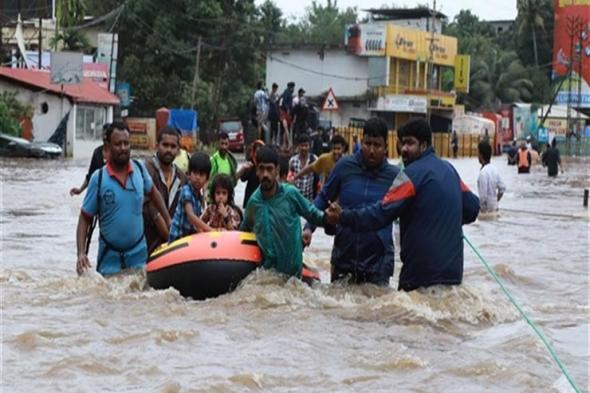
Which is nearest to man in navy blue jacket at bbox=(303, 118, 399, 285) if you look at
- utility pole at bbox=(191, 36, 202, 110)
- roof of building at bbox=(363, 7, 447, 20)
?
utility pole at bbox=(191, 36, 202, 110)

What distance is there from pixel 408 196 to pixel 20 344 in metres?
2.88

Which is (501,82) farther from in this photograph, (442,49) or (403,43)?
(403,43)

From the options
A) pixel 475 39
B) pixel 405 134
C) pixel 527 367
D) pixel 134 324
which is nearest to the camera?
pixel 527 367

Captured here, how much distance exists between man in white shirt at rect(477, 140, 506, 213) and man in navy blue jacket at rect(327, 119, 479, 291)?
914 cm

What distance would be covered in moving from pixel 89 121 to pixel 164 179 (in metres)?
42.0

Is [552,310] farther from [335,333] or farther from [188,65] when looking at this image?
[188,65]

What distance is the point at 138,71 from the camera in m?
63.2

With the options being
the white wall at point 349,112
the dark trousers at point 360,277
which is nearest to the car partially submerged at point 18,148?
the white wall at point 349,112

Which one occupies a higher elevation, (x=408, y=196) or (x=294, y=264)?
(x=408, y=196)

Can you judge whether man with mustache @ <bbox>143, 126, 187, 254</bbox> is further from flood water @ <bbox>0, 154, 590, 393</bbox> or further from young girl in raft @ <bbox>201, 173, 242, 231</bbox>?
flood water @ <bbox>0, 154, 590, 393</bbox>

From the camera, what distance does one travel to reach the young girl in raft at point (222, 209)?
407 inches

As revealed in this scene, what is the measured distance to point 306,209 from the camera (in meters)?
9.16

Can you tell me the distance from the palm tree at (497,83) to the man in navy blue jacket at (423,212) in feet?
293

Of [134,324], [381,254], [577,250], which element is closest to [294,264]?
[381,254]
